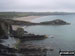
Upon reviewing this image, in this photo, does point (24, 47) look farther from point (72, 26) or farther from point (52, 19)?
point (72, 26)

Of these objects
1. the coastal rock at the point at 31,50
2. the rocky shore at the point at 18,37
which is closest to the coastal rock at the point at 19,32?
the rocky shore at the point at 18,37

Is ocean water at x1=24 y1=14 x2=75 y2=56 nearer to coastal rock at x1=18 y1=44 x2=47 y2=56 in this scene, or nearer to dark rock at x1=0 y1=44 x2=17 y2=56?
coastal rock at x1=18 y1=44 x2=47 y2=56

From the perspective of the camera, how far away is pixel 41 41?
2189 mm

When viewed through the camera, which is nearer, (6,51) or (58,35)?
(58,35)

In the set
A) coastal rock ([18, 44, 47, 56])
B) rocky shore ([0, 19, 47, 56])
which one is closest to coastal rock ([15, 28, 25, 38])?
rocky shore ([0, 19, 47, 56])

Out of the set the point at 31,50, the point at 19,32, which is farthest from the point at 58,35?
the point at 19,32

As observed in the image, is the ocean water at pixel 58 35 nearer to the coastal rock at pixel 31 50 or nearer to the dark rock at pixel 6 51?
the coastal rock at pixel 31 50

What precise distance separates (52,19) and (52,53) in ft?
1.67

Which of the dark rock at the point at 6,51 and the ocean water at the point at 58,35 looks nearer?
the ocean water at the point at 58,35

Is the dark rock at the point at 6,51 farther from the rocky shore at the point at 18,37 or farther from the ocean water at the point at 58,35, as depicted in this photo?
the ocean water at the point at 58,35

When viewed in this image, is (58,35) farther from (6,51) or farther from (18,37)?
(6,51)

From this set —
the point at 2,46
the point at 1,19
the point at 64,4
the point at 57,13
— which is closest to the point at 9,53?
the point at 2,46

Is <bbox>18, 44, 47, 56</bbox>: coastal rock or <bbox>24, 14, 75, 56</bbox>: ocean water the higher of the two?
<bbox>24, 14, 75, 56</bbox>: ocean water

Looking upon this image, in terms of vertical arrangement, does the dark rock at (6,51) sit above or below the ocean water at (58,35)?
below
